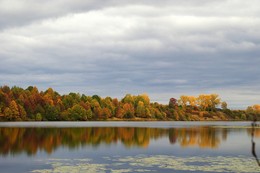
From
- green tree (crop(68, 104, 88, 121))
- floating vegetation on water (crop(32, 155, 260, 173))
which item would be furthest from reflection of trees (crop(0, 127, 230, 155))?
green tree (crop(68, 104, 88, 121))

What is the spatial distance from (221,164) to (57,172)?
13774 millimetres

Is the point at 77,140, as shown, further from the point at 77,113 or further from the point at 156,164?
the point at 77,113

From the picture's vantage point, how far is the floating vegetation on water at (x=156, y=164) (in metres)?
28.7

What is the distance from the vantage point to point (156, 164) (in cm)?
3155

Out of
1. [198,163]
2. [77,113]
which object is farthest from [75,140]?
[77,113]

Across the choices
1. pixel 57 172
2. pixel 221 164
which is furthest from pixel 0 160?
Answer: pixel 221 164

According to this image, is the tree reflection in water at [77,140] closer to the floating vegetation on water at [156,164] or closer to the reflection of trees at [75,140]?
the reflection of trees at [75,140]

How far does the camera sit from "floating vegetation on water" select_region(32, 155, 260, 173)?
28.7m

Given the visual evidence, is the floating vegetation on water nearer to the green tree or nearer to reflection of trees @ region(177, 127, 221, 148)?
reflection of trees @ region(177, 127, 221, 148)

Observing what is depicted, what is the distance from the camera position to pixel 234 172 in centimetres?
2753

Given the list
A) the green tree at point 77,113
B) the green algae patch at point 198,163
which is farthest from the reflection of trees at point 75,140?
the green tree at point 77,113

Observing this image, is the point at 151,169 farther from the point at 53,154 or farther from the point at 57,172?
the point at 53,154

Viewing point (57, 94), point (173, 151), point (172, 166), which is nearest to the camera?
point (172, 166)

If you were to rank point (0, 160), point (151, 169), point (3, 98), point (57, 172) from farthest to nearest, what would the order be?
point (3, 98), point (0, 160), point (151, 169), point (57, 172)
